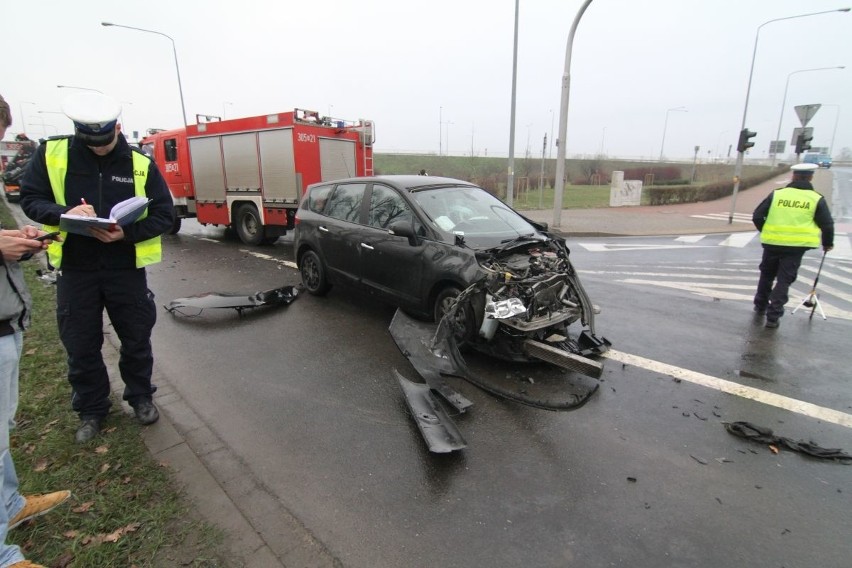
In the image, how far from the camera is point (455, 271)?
4.50 meters

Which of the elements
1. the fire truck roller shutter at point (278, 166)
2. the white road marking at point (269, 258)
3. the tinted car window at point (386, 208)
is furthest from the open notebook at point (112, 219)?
the fire truck roller shutter at point (278, 166)

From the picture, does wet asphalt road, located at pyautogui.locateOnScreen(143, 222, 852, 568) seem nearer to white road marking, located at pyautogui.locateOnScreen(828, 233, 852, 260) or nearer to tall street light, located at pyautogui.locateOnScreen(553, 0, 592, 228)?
white road marking, located at pyautogui.locateOnScreen(828, 233, 852, 260)

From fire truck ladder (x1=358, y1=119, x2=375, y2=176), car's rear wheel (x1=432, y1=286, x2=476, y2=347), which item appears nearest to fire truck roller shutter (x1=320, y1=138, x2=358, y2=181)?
fire truck ladder (x1=358, y1=119, x2=375, y2=176)

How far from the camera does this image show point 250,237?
1158cm

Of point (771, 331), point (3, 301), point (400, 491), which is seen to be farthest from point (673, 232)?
point (3, 301)

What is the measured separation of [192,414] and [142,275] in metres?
1.13

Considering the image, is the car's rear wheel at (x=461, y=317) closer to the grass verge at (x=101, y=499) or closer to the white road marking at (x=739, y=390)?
the white road marking at (x=739, y=390)

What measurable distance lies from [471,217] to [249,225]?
26.8 feet

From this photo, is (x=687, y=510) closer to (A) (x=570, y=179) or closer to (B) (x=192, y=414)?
(B) (x=192, y=414)

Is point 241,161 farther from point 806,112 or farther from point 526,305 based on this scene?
point 806,112

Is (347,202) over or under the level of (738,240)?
over

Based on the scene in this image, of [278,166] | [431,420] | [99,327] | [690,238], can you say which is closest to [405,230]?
[431,420]

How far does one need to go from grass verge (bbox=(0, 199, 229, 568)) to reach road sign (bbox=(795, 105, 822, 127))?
19544 millimetres

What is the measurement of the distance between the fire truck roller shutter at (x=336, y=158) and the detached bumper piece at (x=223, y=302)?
5.08 meters
